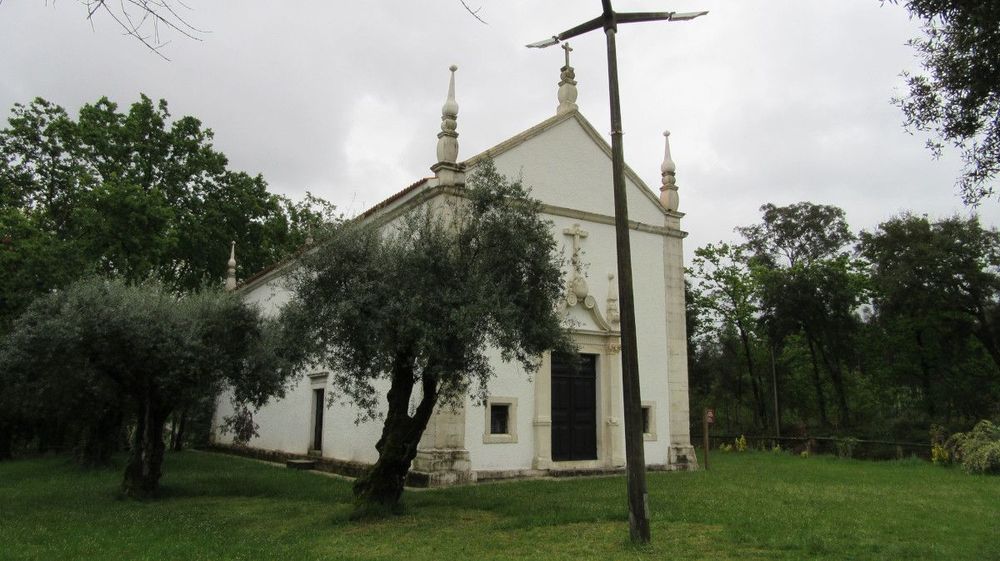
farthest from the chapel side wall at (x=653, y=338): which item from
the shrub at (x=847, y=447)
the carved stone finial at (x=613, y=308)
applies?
the shrub at (x=847, y=447)

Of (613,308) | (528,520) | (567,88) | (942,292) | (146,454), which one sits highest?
(567,88)

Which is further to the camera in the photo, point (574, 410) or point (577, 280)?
point (577, 280)

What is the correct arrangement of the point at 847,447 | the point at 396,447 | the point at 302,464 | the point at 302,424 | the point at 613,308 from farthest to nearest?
1. the point at 847,447
2. the point at 302,424
3. the point at 302,464
4. the point at 613,308
5. the point at 396,447

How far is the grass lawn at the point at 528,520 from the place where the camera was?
8859 millimetres

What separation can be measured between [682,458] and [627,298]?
38.5 feet

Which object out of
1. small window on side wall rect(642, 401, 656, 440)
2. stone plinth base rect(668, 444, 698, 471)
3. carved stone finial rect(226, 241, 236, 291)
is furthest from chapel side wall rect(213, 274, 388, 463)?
stone plinth base rect(668, 444, 698, 471)

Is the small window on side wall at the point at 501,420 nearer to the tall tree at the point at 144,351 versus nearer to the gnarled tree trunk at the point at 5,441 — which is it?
the tall tree at the point at 144,351

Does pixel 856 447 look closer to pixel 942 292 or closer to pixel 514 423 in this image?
pixel 942 292

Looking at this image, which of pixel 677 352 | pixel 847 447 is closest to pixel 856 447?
pixel 847 447

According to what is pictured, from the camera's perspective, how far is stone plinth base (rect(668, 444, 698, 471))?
762 inches

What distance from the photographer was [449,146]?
1722cm

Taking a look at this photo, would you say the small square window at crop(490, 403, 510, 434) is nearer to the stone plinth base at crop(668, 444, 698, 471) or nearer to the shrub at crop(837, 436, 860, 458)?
the stone plinth base at crop(668, 444, 698, 471)

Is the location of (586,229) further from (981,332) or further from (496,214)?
(981,332)

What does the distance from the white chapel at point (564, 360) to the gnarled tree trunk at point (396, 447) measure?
3.21m
